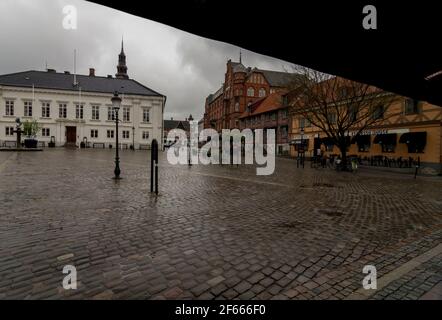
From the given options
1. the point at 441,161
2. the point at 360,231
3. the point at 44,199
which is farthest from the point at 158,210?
the point at 441,161

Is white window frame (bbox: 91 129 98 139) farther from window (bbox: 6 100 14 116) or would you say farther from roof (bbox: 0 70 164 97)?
window (bbox: 6 100 14 116)

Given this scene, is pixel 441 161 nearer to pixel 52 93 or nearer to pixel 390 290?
pixel 390 290

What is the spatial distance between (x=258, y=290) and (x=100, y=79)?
206 feet

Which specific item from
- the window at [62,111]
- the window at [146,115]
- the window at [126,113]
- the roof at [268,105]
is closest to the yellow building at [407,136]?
the roof at [268,105]

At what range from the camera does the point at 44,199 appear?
7.21 m

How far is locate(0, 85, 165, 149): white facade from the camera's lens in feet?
153

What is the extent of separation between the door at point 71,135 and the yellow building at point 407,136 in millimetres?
50943

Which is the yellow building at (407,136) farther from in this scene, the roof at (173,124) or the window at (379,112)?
the roof at (173,124)

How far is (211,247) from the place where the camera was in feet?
14.1

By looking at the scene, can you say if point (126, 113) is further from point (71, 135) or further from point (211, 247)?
point (211, 247)

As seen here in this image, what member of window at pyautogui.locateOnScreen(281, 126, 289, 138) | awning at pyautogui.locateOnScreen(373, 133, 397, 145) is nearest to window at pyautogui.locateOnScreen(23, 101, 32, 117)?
window at pyautogui.locateOnScreen(281, 126, 289, 138)

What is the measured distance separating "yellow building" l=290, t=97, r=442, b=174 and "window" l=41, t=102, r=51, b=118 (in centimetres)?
5470

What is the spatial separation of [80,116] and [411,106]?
55536mm

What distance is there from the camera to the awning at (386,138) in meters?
24.9
